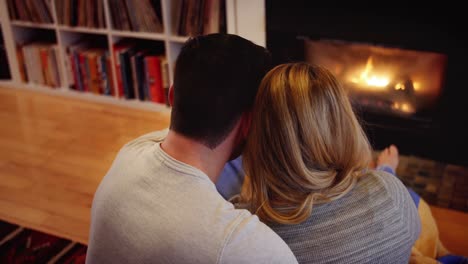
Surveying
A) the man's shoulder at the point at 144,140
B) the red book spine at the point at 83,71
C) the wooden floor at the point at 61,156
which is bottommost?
the wooden floor at the point at 61,156

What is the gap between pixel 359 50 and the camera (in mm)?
2541

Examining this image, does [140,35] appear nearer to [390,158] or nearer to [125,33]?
[125,33]

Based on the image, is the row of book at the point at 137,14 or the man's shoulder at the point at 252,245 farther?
the row of book at the point at 137,14

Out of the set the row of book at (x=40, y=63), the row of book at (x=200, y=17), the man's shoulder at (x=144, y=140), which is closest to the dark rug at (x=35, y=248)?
the man's shoulder at (x=144, y=140)

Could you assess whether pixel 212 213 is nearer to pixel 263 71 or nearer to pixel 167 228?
pixel 167 228

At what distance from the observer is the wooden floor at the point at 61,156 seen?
7.30 feet

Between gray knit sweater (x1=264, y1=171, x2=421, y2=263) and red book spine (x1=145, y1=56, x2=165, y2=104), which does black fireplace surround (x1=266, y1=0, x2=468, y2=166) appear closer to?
red book spine (x1=145, y1=56, x2=165, y2=104)

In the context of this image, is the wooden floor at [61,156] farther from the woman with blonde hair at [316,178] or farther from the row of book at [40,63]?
the woman with blonde hair at [316,178]

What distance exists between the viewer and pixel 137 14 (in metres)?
3.17

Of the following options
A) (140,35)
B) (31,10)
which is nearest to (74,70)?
(31,10)

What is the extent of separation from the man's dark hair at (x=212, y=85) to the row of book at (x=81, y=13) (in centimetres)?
248

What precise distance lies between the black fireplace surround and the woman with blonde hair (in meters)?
1.23

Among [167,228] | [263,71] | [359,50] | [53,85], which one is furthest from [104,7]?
[167,228]

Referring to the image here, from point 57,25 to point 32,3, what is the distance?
23 centimetres
